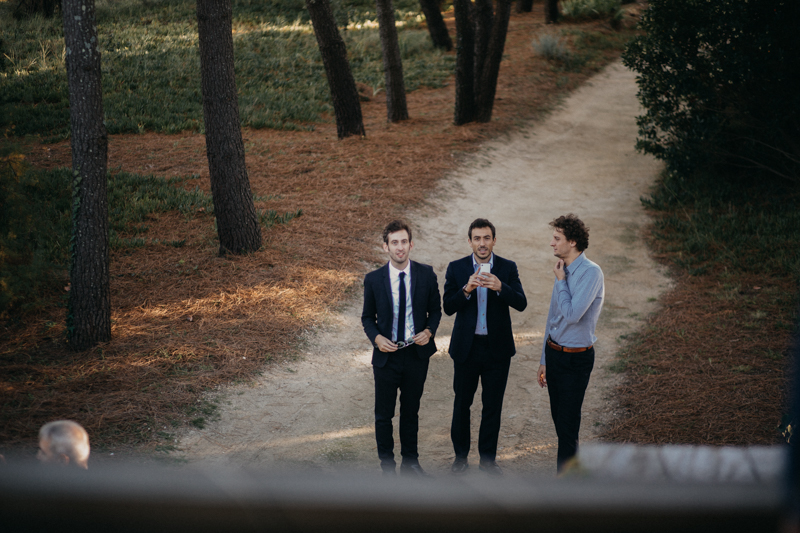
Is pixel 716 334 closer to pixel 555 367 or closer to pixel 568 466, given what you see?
pixel 555 367

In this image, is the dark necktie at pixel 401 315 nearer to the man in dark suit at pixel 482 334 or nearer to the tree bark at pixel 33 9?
the man in dark suit at pixel 482 334

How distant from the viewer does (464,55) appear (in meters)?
16.1

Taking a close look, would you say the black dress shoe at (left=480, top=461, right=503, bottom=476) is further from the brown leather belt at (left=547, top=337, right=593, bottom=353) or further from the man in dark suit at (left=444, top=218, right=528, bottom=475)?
the brown leather belt at (left=547, top=337, right=593, bottom=353)

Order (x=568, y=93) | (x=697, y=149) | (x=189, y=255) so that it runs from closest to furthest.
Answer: (x=189, y=255), (x=697, y=149), (x=568, y=93)

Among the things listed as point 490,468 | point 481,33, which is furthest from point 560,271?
point 481,33

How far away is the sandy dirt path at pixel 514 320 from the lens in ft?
19.0

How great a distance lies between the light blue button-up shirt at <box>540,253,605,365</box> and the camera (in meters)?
4.72

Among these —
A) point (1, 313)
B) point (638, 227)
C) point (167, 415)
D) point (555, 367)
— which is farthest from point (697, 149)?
point (1, 313)

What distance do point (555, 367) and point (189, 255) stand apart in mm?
6454

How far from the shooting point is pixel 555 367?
194 inches

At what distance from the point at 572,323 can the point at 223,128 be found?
6416 mm

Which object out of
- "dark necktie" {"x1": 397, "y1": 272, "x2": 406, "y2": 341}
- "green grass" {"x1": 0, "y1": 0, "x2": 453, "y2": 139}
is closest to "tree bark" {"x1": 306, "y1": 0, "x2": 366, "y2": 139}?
"green grass" {"x1": 0, "y1": 0, "x2": 453, "y2": 139}

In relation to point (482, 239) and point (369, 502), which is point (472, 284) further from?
point (369, 502)

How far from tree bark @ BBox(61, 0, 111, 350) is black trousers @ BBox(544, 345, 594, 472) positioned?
5102 mm
